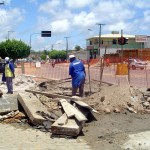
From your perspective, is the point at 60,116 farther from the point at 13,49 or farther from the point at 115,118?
the point at 13,49

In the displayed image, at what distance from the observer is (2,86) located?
19.9 meters

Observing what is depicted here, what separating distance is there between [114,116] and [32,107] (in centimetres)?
226

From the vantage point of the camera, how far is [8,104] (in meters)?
11.8

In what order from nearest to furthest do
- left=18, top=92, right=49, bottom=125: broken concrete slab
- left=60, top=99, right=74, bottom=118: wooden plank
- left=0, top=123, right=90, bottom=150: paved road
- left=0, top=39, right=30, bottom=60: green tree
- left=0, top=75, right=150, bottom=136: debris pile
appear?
left=0, top=123, right=90, bottom=150: paved road → left=0, top=75, right=150, bottom=136: debris pile → left=60, top=99, right=74, bottom=118: wooden plank → left=18, top=92, right=49, bottom=125: broken concrete slab → left=0, top=39, right=30, bottom=60: green tree

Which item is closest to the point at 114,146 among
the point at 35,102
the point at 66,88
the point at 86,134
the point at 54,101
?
the point at 86,134

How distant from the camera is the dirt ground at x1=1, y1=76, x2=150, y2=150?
864cm

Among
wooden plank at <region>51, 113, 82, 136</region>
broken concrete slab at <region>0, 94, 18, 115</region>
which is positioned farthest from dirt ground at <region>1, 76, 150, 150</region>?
broken concrete slab at <region>0, 94, 18, 115</region>

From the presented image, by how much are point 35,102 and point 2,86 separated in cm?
894

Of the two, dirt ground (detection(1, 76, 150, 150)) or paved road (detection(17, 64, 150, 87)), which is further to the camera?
paved road (detection(17, 64, 150, 87))

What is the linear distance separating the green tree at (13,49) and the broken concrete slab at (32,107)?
6024cm

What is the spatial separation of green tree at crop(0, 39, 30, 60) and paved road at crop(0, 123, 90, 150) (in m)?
62.6

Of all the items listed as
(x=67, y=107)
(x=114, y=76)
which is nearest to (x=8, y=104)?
(x=67, y=107)

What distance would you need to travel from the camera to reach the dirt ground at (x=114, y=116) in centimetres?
864

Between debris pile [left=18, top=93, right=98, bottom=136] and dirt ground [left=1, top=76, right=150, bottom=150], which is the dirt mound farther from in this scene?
debris pile [left=18, top=93, right=98, bottom=136]
